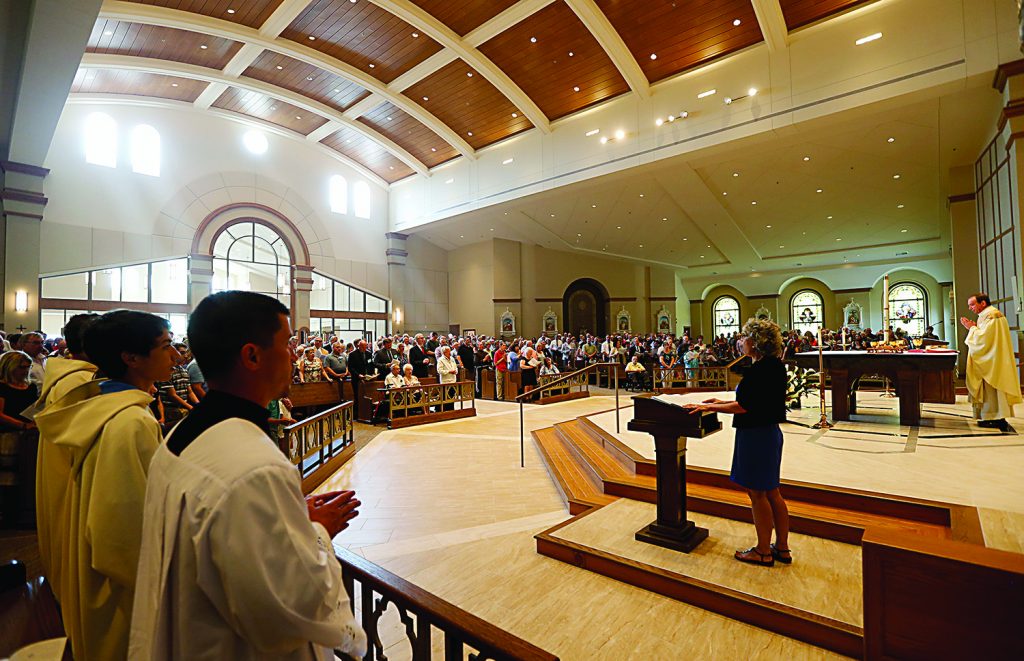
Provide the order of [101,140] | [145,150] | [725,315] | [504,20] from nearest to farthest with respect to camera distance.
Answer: [504,20]
[101,140]
[145,150]
[725,315]

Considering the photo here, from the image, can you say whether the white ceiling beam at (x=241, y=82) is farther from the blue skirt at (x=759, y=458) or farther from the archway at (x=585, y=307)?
the blue skirt at (x=759, y=458)

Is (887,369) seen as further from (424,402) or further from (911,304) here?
(911,304)

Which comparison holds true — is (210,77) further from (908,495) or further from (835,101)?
(908,495)

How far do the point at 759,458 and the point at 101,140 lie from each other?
1763 cm

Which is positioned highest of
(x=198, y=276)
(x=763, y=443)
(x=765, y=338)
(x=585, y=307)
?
(x=198, y=276)

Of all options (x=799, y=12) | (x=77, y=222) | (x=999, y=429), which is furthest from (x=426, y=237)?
(x=999, y=429)

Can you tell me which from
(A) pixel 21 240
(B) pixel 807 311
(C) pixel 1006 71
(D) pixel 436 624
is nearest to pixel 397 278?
(A) pixel 21 240

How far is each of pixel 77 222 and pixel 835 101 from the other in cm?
1815

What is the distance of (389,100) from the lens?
1511 centimetres

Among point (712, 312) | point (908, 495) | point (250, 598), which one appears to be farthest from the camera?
point (712, 312)

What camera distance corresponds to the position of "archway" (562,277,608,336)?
74.6 feet

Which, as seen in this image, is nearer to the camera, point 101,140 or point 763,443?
point 763,443

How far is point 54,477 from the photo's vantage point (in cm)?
172

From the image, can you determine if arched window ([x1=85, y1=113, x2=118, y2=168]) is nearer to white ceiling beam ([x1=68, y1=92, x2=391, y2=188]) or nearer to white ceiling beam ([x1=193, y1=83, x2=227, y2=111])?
white ceiling beam ([x1=68, y1=92, x2=391, y2=188])
